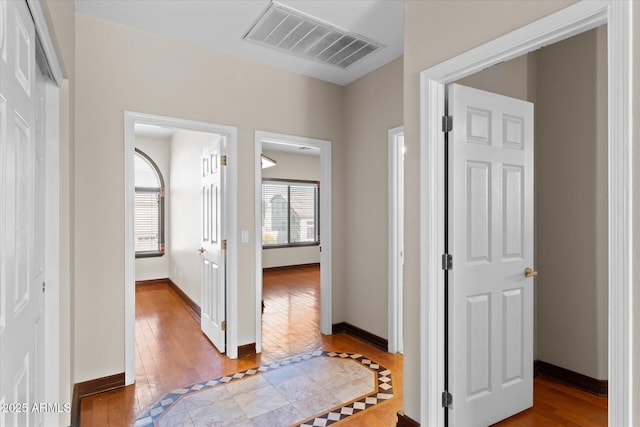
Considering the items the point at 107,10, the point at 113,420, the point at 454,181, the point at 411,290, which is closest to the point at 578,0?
the point at 454,181

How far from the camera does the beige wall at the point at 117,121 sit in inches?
98.0

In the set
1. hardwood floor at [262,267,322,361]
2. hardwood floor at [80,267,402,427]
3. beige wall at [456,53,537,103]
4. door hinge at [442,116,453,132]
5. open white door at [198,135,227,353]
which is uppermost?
beige wall at [456,53,537,103]

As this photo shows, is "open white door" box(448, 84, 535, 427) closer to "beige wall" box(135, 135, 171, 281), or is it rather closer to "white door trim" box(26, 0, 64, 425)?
"white door trim" box(26, 0, 64, 425)

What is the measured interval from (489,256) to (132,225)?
8.41ft

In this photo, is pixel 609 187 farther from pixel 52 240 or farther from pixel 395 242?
pixel 52 240

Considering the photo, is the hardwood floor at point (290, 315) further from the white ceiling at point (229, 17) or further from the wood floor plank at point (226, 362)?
the white ceiling at point (229, 17)

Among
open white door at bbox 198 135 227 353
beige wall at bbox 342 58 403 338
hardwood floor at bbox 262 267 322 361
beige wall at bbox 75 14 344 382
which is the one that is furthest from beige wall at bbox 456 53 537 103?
hardwood floor at bbox 262 267 322 361

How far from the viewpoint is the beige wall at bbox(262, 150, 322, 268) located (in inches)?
305

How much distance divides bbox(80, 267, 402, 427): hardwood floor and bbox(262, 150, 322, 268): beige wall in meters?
2.37

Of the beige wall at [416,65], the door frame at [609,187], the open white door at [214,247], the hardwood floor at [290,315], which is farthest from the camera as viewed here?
the hardwood floor at [290,315]

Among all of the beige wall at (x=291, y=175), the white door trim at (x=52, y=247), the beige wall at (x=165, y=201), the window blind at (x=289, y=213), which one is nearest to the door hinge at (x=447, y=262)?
the white door trim at (x=52, y=247)

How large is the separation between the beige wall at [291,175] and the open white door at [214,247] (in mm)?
3992

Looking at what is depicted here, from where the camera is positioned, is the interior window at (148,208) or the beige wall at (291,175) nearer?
the interior window at (148,208)

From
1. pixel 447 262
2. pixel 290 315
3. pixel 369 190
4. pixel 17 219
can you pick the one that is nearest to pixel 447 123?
pixel 447 262
